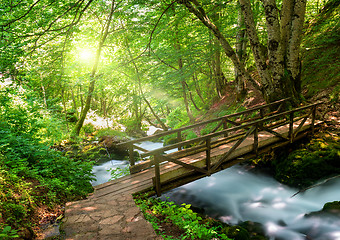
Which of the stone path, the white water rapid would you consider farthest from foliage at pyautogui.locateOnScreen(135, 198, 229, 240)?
the white water rapid

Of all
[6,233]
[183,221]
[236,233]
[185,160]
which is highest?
[6,233]

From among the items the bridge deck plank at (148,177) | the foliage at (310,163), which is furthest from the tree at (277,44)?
the bridge deck plank at (148,177)

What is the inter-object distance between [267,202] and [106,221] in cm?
537

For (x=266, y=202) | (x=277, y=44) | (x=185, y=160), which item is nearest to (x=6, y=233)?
(x=185, y=160)

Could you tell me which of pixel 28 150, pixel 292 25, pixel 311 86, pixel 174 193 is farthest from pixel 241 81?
pixel 28 150

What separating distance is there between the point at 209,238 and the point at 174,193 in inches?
170

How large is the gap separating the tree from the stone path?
22.5ft

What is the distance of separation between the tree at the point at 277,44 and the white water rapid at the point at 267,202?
3.66m

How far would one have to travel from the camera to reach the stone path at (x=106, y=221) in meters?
3.01

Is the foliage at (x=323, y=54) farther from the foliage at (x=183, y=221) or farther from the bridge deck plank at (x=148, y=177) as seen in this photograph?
the foliage at (x=183, y=221)

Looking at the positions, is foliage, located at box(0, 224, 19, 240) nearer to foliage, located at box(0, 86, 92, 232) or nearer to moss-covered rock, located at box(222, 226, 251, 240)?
foliage, located at box(0, 86, 92, 232)

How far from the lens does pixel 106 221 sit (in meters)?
3.44

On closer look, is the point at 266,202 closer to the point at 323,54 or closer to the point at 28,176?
the point at 28,176

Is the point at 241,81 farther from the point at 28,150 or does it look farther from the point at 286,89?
the point at 28,150
